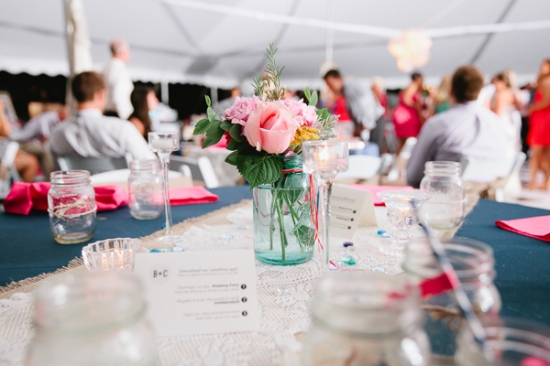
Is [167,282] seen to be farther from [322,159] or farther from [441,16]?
[441,16]

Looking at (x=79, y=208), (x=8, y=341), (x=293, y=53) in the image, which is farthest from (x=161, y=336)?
(x=293, y=53)

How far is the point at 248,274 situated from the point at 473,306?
32 centimetres

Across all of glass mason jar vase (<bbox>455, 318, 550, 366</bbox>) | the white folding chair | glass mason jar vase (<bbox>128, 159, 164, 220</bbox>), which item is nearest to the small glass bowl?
glass mason jar vase (<bbox>128, 159, 164, 220</bbox>)

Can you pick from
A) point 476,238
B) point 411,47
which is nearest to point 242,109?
point 476,238

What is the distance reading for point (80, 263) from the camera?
91 cm

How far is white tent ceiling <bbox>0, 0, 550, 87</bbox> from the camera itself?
6707 mm

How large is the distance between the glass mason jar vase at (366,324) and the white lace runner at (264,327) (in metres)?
0.18

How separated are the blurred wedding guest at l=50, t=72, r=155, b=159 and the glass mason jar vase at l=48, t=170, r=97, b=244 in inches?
61.5

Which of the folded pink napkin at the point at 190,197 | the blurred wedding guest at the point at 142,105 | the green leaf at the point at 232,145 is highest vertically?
the blurred wedding guest at the point at 142,105

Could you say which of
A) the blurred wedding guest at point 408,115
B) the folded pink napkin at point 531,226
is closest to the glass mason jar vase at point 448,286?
the folded pink napkin at point 531,226

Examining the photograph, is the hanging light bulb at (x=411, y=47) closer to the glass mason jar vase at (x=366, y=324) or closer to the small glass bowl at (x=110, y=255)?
the small glass bowl at (x=110, y=255)

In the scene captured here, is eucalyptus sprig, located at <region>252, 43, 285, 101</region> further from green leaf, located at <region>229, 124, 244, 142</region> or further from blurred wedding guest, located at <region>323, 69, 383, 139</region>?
blurred wedding guest, located at <region>323, 69, 383, 139</region>

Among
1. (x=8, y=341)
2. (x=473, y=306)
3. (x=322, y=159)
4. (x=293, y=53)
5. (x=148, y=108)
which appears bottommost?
(x=8, y=341)

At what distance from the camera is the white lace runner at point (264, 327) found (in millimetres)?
554
